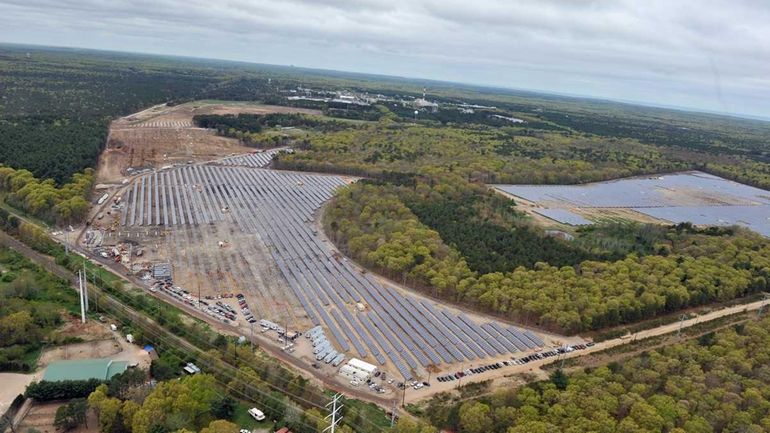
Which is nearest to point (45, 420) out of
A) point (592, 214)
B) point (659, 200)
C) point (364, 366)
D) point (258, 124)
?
point (364, 366)

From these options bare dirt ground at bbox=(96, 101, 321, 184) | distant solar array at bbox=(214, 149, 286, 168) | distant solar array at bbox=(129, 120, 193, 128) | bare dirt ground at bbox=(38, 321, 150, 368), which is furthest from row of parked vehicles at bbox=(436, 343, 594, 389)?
distant solar array at bbox=(129, 120, 193, 128)

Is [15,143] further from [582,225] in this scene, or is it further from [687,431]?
[687,431]

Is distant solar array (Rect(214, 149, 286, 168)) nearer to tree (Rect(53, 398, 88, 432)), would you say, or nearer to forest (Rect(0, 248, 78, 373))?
forest (Rect(0, 248, 78, 373))

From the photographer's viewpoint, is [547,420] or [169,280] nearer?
[547,420]

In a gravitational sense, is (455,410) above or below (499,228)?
below

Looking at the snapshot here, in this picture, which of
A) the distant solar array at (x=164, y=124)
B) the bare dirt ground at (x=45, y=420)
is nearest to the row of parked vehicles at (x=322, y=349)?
the bare dirt ground at (x=45, y=420)

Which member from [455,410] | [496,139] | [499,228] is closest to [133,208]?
[499,228]

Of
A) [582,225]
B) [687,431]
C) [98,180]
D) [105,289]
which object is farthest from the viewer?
[98,180]
